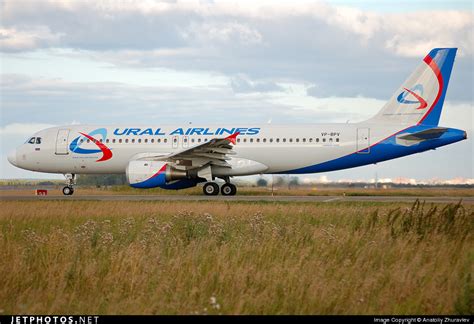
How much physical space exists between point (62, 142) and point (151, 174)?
6.53 metres

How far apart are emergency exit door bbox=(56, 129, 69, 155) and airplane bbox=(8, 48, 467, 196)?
0.17 feet

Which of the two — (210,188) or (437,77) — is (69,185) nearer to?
(210,188)

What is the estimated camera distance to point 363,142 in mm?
30734

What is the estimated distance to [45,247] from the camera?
11281 millimetres

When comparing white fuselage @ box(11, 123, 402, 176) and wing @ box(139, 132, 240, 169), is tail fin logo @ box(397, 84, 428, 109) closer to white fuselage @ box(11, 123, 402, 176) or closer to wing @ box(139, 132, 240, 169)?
white fuselage @ box(11, 123, 402, 176)

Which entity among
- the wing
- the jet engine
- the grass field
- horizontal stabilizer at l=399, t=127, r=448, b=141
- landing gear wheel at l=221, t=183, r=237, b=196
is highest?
horizontal stabilizer at l=399, t=127, r=448, b=141

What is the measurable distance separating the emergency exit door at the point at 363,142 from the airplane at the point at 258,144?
1.9 inches

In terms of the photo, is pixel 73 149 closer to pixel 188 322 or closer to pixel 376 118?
pixel 376 118

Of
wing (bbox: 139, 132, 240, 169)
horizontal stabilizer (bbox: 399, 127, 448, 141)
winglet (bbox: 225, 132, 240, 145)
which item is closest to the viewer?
horizontal stabilizer (bbox: 399, 127, 448, 141)

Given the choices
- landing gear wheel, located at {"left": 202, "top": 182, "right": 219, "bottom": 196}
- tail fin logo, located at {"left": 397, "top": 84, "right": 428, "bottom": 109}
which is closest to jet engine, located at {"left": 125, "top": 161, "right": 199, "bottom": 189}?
landing gear wheel, located at {"left": 202, "top": 182, "right": 219, "bottom": 196}

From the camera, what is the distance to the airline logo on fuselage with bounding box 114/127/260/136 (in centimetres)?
3211

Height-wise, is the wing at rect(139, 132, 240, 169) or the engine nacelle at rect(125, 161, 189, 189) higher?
the wing at rect(139, 132, 240, 169)

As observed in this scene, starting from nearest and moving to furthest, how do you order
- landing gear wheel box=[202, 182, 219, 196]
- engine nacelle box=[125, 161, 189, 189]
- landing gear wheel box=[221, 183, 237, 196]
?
engine nacelle box=[125, 161, 189, 189] → landing gear wheel box=[202, 182, 219, 196] → landing gear wheel box=[221, 183, 237, 196]

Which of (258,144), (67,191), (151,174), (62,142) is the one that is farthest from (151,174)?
(67,191)
